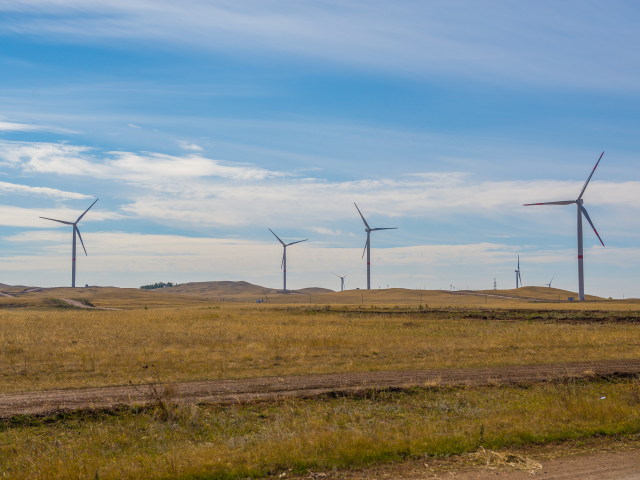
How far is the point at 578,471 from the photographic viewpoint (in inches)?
389

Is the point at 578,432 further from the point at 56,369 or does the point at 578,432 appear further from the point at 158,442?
the point at 56,369

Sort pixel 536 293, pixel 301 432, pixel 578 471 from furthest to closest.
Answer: pixel 536 293 < pixel 301 432 < pixel 578 471

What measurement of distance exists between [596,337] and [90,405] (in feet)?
107

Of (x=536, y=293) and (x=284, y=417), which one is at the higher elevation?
(x=284, y=417)

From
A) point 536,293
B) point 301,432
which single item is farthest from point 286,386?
point 536,293

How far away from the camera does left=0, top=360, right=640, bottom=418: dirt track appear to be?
1653cm

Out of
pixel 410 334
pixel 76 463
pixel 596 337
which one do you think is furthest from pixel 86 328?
pixel 596 337

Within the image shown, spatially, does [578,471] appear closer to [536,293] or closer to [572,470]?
[572,470]

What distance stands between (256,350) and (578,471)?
2203 cm

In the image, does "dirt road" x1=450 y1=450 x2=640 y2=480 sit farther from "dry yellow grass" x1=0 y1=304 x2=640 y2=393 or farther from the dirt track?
"dry yellow grass" x1=0 y1=304 x2=640 y2=393

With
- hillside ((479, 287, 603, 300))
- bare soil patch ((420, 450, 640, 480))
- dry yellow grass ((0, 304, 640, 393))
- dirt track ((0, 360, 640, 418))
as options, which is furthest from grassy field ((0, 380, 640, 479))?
hillside ((479, 287, 603, 300))

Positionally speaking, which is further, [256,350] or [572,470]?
[256,350]

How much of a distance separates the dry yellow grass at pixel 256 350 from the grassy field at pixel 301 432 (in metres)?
6.56

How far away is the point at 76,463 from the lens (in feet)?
35.0
